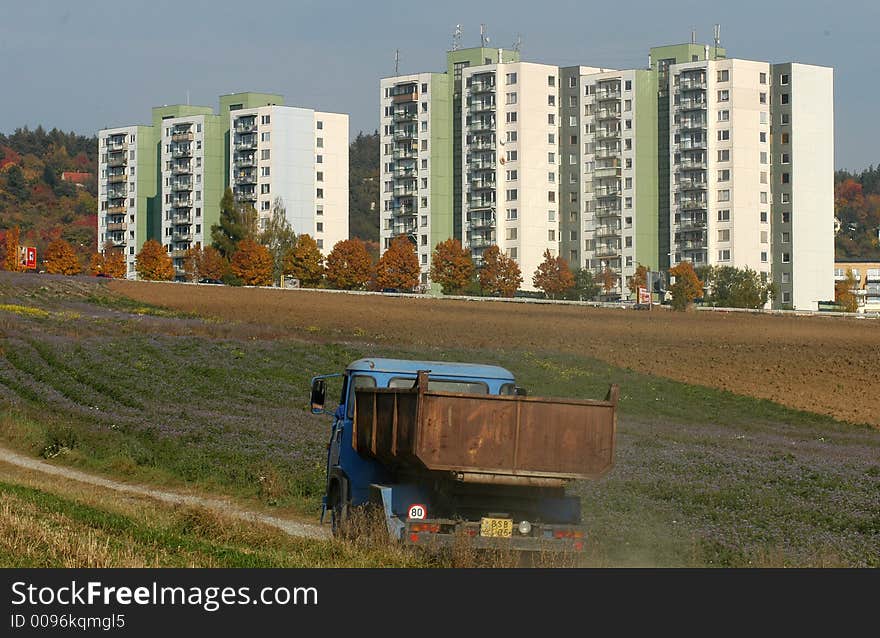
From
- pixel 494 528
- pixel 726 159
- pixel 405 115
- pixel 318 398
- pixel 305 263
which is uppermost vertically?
pixel 405 115

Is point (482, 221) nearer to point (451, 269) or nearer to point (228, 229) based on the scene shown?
point (451, 269)

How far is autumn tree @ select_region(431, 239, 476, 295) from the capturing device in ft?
541

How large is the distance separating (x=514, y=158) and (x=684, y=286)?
40948mm

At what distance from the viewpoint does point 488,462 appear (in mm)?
17016

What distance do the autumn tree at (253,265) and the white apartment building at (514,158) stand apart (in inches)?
1176

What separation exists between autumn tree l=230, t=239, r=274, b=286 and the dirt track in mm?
133904

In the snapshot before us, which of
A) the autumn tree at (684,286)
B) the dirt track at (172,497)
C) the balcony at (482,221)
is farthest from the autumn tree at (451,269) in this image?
the dirt track at (172,497)

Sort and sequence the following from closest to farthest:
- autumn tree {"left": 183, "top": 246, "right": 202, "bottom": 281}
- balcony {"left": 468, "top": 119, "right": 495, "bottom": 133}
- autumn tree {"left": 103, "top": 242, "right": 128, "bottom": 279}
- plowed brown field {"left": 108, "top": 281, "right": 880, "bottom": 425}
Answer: plowed brown field {"left": 108, "top": 281, "right": 880, "bottom": 425} < balcony {"left": 468, "top": 119, "right": 495, "bottom": 133} < autumn tree {"left": 183, "top": 246, "right": 202, "bottom": 281} < autumn tree {"left": 103, "top": 242, "right": 128, "bottom": 279}

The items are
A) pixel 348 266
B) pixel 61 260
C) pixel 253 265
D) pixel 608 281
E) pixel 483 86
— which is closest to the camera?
pixel 253 265

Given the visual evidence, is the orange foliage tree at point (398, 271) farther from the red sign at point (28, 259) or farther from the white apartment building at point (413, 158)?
the red sign at point (28, 259)

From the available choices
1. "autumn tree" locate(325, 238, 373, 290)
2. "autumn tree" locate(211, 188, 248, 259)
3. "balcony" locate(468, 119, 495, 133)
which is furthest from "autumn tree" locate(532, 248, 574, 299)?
"autumn tree" locate(211, 188, 248, 259)

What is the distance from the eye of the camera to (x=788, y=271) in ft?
573

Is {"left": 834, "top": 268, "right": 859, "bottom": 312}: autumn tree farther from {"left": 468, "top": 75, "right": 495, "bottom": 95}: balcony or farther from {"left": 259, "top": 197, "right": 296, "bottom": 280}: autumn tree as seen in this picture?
{"left": 259, "top": 197, "right": 296, "bottom": 280}: autumn tree

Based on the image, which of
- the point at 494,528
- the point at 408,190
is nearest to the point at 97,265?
the point at 408,190
